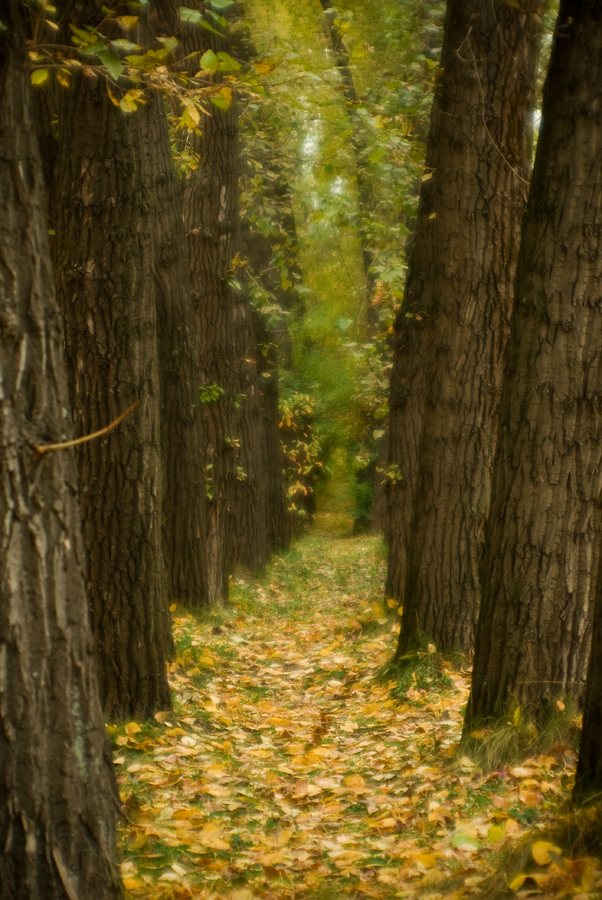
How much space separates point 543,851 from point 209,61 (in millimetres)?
3600

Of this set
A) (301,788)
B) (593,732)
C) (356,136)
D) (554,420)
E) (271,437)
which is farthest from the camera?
(271,437)

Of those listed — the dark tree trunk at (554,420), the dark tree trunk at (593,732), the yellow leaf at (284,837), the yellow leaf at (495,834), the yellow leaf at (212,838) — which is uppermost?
the dark tree trunk at (554,420)

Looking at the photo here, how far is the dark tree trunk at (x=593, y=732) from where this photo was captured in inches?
128

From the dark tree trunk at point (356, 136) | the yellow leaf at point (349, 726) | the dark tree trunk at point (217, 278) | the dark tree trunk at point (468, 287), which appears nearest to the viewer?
the yellow leaf at point (349, 726)

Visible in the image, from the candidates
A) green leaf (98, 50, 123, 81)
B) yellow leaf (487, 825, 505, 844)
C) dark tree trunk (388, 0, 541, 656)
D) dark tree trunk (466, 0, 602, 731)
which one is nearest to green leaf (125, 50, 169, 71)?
green leaf (98, 50, 123, 81)

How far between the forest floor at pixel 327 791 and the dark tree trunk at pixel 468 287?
2.56 ft

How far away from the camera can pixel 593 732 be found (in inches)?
130

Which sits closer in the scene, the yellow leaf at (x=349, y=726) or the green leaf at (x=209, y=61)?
the green leaf at (x=209, y=61)

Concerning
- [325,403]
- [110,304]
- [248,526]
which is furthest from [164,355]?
[325,403]

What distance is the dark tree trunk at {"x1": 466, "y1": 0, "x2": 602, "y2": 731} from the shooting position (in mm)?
4508

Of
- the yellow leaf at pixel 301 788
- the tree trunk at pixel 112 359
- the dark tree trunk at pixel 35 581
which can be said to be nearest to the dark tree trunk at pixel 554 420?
the yellow leaf at pixel 301 788

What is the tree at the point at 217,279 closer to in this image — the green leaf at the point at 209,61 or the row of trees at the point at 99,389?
the row of trees at the point at 99,389

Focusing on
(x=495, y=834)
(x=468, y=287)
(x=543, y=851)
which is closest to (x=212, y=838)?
(x=495, y=834)

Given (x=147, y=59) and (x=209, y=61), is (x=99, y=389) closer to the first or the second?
(x=147, y=59)
